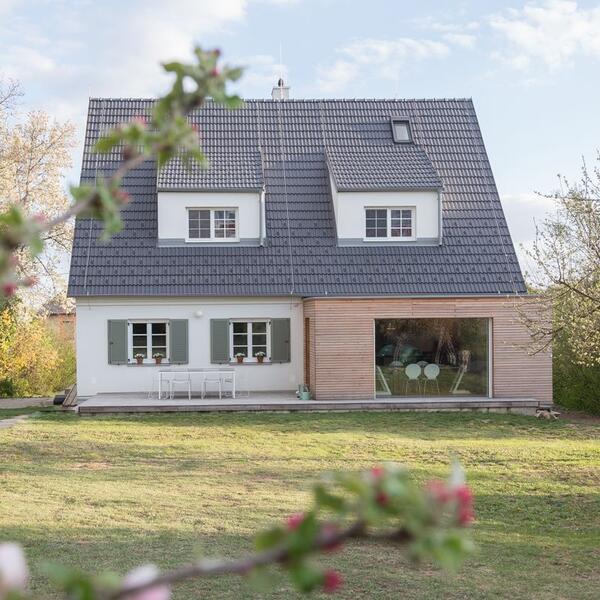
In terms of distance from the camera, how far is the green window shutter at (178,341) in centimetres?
2112

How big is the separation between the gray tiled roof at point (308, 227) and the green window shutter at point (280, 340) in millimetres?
871

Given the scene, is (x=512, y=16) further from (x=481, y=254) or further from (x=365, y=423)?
(x=365, y=423)

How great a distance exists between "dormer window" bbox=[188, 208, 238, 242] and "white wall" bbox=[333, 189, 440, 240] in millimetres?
2485

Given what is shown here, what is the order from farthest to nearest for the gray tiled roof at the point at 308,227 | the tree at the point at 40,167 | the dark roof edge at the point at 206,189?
1. the tree at the point at 40,167
2. the dark roof edge at the point at 206,189
3. the gray tiled roof at the point at 308,227

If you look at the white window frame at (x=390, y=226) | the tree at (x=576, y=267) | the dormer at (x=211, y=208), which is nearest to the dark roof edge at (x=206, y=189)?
the dormer at (x=211, y=208)

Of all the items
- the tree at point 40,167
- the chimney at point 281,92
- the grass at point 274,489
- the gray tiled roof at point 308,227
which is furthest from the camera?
the tree at point 40,167

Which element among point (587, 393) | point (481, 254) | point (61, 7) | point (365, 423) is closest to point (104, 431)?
point (365, 423)

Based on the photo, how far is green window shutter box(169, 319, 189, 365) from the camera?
69.3ft

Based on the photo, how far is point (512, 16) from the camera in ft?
72.1

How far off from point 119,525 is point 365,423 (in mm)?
9157

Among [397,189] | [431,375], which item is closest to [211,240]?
[397,189]

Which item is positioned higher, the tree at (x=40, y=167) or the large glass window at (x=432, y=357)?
the tree at (x=40, y=167)

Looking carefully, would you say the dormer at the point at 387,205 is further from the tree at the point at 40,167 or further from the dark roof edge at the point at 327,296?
A: the tree at the point at 40,167

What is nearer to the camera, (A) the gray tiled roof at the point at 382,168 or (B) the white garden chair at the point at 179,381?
(B) the white garden chair at the point at 179,381
